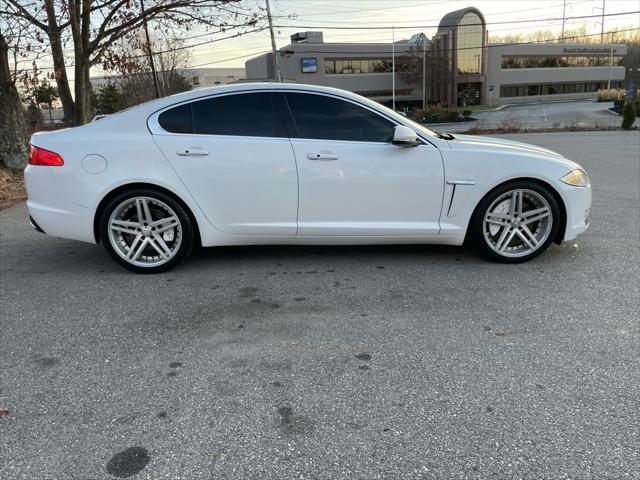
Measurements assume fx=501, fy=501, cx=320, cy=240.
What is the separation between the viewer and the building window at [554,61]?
7981 cm

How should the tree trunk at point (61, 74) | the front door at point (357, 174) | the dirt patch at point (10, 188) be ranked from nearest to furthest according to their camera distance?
the front door at point (357, 174) < the dirt patch at point (10, 188) < the tree trunk at point (61, 74)

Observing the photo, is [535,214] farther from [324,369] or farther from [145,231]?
[145,231]

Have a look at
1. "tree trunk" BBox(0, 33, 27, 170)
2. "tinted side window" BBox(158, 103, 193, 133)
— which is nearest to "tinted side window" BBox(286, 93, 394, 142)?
"tinted side window" BBox(158, 103, 193, 133)

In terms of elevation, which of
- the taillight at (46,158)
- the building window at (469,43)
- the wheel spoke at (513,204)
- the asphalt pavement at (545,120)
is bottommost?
the asphalt pavement at (545,120)

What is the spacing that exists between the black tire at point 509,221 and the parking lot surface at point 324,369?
0.51 feet

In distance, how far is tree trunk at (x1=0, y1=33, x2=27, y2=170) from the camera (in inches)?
385

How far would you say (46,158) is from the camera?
4344mm

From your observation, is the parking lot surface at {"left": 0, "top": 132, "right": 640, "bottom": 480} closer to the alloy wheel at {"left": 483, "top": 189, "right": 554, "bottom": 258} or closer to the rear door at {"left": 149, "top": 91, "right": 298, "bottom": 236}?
the alloy wheel at {"left": 483, "top": 189, "right": 554, "bottom": 258}

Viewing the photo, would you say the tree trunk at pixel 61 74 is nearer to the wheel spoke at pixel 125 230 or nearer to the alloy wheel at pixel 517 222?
the wheel spoke at pixel 125 230

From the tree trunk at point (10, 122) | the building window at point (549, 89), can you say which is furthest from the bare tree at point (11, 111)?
the building window at point (549, 89)

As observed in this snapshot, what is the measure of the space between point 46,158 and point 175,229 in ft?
4.10

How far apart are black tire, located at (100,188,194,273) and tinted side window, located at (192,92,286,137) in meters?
0.67

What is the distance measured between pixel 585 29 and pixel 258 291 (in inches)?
4757

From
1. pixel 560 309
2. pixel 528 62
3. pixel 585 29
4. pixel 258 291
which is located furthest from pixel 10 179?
pixel 585 29
